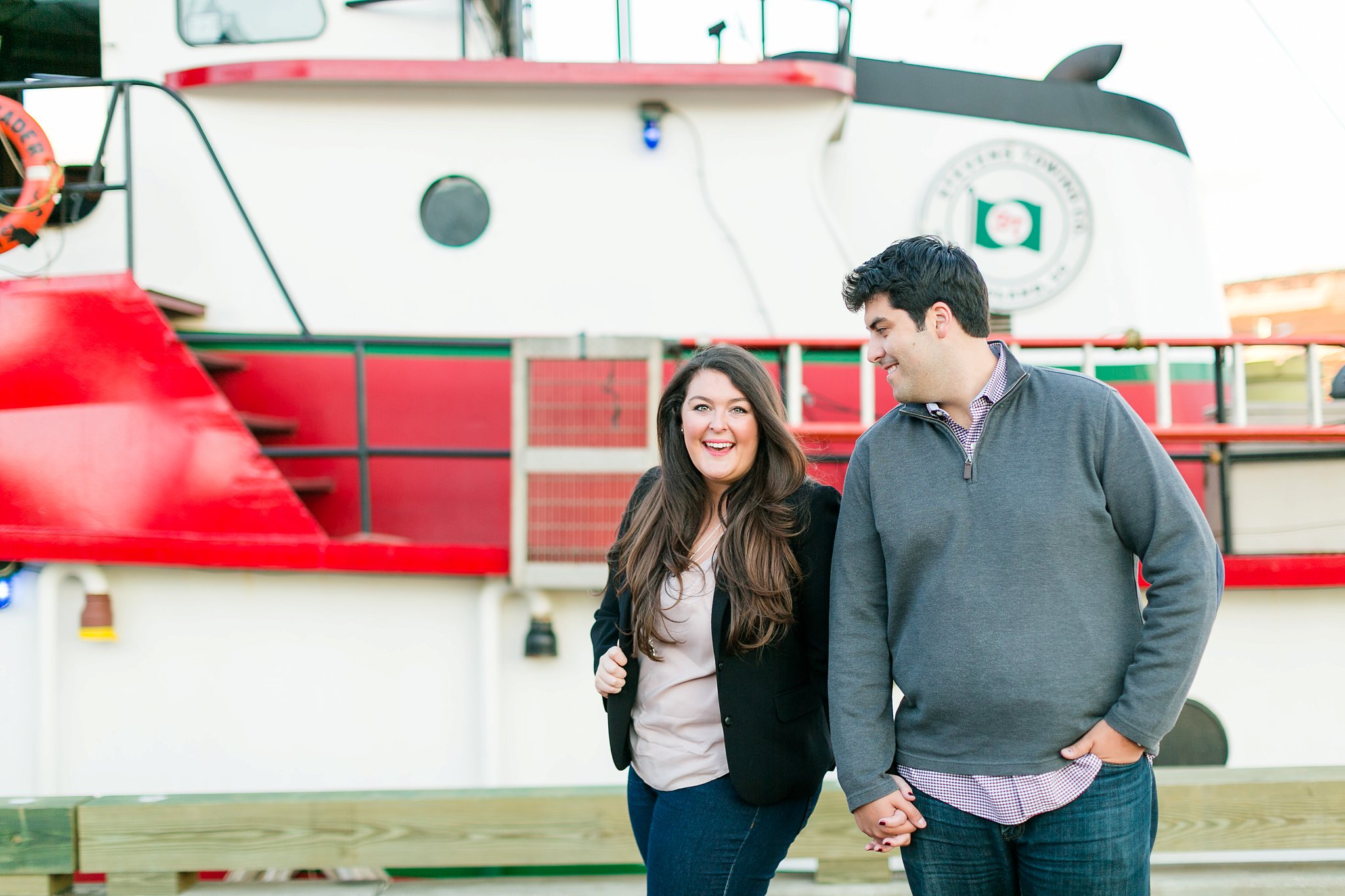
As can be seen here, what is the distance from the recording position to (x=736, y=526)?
1.87m

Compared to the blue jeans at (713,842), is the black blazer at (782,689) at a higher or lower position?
higher

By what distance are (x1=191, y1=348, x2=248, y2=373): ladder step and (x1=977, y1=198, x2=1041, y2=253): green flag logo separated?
353 cm

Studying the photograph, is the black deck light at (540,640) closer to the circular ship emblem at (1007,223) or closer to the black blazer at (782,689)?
the black blazer at (782,689)

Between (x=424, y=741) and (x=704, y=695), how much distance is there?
2.19 metres

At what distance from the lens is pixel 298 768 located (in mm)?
3725

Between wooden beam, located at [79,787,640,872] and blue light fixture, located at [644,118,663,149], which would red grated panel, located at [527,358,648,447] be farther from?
blue light fixture, located at [644,118,663,149]

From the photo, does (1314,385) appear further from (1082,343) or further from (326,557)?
(326,557)

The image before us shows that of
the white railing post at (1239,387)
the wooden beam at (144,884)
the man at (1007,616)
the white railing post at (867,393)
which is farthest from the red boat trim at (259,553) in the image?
the white railing post at (1239,387)

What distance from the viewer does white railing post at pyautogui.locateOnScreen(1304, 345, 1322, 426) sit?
148 inches

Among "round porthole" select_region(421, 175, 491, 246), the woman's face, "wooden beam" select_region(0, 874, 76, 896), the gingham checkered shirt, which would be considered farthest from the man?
"round porthole" select_region(421, 175, 491, 246)

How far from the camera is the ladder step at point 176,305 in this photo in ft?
13.4

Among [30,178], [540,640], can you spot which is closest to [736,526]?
[540,640]

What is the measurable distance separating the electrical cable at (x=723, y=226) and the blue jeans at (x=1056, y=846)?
121 inches

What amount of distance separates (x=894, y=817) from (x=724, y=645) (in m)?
0.40
